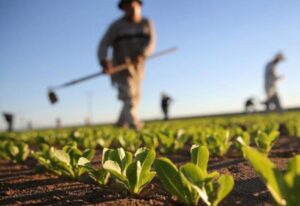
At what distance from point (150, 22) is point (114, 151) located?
6.84m

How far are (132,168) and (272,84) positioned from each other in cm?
1360

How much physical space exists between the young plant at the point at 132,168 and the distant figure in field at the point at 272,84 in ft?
43.8

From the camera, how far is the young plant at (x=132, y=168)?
1700 mm

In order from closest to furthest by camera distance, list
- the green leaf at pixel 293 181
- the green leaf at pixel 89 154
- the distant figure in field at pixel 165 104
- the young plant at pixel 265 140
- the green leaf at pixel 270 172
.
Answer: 1. the green leaf at pixel 293 181
2. the green leaf at pixel 270 172
3. the green leaf at pixel 89 154
4. the young plant at pixel 265 140
5. the distant figure in field at pixel 165 104

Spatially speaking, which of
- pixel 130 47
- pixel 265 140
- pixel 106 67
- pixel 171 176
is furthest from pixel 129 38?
pixel 171 176

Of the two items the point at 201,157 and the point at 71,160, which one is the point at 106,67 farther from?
the point at 201,157

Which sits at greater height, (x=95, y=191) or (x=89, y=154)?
(x=89, y=154)

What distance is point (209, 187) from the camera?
4.94 ft

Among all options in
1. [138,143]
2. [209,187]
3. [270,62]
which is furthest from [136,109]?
[270,62]

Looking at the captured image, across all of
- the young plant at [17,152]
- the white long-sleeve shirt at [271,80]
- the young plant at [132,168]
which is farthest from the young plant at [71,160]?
the white long-sleeve shirt at [271,80]

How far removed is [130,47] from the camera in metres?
8.48

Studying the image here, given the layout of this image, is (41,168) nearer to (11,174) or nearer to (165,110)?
(11,174)

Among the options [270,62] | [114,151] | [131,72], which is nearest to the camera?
[114,151]

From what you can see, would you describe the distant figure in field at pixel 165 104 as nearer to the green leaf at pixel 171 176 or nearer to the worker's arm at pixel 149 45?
the worker's arm at pixel 149 45
